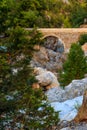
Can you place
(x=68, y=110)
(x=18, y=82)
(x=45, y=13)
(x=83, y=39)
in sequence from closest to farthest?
(x=18, y=82) → (x=68, y=110) → (x=83, y=39) → (x=45, y=13)

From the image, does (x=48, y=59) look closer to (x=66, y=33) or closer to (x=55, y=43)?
(x=55, y=43)

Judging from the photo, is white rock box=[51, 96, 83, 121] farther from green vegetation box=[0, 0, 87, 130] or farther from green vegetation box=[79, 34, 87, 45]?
green vegetation box=[79, 34, 87, 45]

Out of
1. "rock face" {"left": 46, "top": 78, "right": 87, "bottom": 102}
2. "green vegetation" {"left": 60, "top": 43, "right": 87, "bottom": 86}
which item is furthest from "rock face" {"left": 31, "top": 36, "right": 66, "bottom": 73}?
"rock face" {"left": 46, "top": 78, "right": 87, "bottom": 102}

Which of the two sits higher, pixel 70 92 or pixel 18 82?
pixel 70 92

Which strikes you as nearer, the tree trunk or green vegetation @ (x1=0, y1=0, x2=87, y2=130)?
green vegetation @ (x1=0, y1=0, x2=87, y2=130)

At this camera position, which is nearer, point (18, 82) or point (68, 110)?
point (18, 82)

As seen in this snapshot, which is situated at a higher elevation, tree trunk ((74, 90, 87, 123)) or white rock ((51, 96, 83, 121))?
white rock ((51, 96, 83, 121))

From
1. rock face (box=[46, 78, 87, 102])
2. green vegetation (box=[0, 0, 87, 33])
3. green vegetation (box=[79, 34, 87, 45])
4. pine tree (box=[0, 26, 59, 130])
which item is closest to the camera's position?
pine tree (box=[0, 26, 59, 130])

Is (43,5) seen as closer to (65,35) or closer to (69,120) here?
(65,35)

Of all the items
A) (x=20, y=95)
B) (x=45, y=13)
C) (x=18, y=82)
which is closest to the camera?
(x=18, y=82)

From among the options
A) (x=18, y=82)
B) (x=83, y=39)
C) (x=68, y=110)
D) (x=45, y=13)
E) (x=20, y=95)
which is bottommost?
(x=20, y=95)

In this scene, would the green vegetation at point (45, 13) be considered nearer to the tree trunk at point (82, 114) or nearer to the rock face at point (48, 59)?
the rock face at point (48, 59)

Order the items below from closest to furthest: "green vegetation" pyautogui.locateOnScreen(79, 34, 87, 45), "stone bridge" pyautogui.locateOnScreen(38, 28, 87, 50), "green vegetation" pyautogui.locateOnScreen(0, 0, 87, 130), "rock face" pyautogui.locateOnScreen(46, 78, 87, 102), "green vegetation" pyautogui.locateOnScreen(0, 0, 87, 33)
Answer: "green vegetation" pyautogui.locateOnScreen(0, 0, 87, 130) → "rock face" pyautogui.locateOnScreen(46, 78, 87, 102) → "green vegetation" pyautogui.locateOnScreen(0, 0, 87, 33) → "green vegetation" pyautogui.locateOnScreen(79, 34, 87, 45) → "stone bridge" pyautogui.locateOnScreen(38, 28, 87, 50)

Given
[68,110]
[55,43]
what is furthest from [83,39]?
[68,110]
